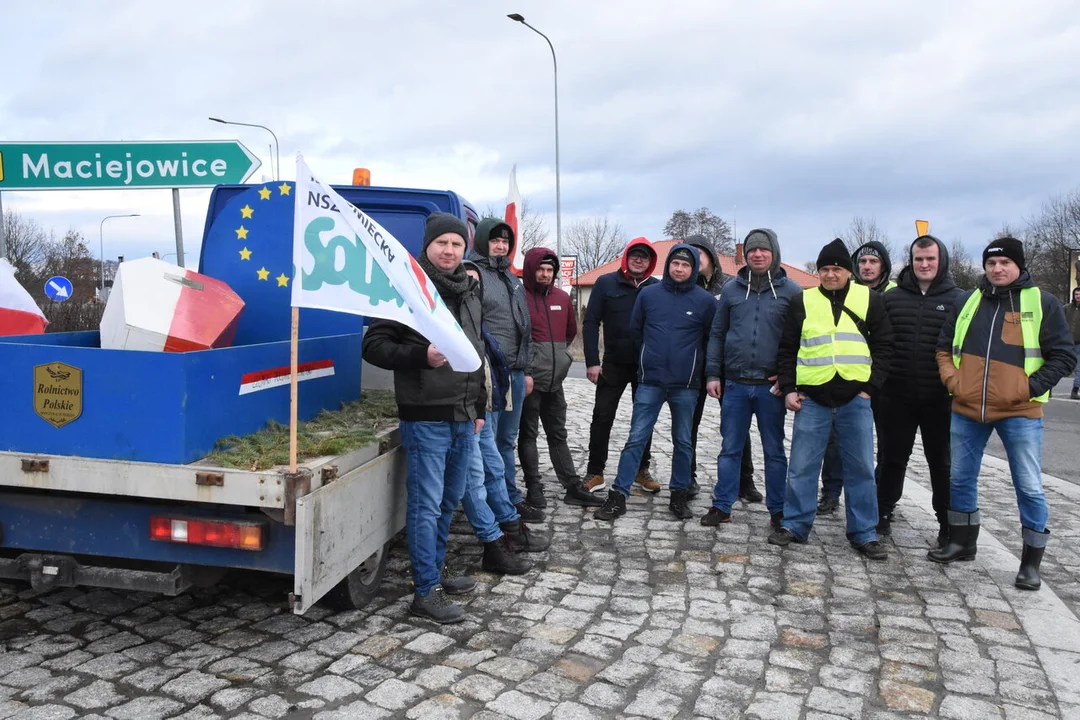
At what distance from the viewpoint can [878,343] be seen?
4977 millimetres

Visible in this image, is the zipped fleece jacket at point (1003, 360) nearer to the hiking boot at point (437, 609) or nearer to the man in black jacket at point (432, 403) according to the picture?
the man in black jacket at point (432, 403)

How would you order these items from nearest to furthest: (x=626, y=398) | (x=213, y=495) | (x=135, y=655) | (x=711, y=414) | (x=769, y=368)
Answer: (x=213, y=495) < (x=135, y=655) < (x=769, y=368) < (x=711, y=414) < (x=626, y=398)

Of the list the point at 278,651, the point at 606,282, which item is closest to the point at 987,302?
the point at 606,282

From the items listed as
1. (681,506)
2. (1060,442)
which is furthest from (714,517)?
(1060,442)

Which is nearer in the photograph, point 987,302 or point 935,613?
point 935,613

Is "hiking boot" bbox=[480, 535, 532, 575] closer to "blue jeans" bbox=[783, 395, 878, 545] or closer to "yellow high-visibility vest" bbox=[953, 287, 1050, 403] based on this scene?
"blue jeans" bbox=[783, 395, 878, 545]

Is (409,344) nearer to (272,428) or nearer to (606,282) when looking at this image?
(272,428)

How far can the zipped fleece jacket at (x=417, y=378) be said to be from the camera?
377 centimetres

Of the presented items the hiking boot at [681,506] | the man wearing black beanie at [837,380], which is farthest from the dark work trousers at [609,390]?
the man wearing black beanie at [837,380]

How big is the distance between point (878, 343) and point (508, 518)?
2.51 m

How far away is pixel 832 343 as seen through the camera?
16.2 feet

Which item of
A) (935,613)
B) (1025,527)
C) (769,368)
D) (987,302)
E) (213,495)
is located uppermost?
(987,302)

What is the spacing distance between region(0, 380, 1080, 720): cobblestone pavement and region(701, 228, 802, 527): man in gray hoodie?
2.10ft

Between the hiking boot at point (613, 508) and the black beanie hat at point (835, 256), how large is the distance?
6.89 feet
